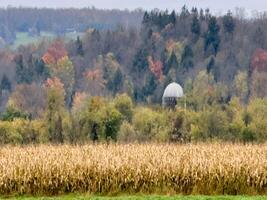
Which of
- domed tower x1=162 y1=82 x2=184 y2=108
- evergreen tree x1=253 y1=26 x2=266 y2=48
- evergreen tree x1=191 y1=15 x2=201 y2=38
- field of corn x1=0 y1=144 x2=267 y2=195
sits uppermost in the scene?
field of corn x1=0 y1=144 x2=267 y2=195

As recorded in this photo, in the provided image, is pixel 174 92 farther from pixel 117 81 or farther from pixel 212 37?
pixel 212 37

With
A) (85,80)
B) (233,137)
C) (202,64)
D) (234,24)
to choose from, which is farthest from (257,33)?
(233,137)

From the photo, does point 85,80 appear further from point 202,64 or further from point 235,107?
point 235,107

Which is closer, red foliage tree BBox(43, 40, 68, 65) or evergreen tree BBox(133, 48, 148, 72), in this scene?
evergreen tree BBox(133, 48, 148, 72)

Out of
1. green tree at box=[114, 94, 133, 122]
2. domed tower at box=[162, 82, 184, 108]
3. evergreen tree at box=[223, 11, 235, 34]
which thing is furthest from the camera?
evergreen tree at box=[223, 11, 235, 34]

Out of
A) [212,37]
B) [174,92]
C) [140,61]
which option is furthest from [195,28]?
[174,92]

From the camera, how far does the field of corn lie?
2645cm

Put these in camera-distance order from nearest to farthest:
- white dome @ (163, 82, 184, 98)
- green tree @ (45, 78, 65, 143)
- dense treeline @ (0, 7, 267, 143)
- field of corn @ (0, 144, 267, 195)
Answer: field of corn @ (0, 144, 267, 195) → green tree @ (45, 78, 65, 143) → white dome @ (163, 82, 184, 98) → dense treeline @ (0, 7, 267, 143)

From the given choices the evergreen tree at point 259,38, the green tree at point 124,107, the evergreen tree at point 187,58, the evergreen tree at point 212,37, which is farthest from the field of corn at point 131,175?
the evergreen tree at point 259,38

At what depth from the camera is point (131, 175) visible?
26.8 metres

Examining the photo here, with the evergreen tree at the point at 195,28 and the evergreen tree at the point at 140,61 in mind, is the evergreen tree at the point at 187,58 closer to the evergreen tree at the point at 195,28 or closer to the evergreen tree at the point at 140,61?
the evergreen tree at the point at 195,28

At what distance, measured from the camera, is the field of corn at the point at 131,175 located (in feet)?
86.8

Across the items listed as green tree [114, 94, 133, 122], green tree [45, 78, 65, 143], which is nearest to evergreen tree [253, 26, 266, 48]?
green tree [114, 94, 133, 122]

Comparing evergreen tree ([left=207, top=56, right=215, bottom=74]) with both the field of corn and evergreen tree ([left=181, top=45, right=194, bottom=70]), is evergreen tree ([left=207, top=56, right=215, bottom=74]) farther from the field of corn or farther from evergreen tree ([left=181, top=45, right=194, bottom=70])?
the field of corn
